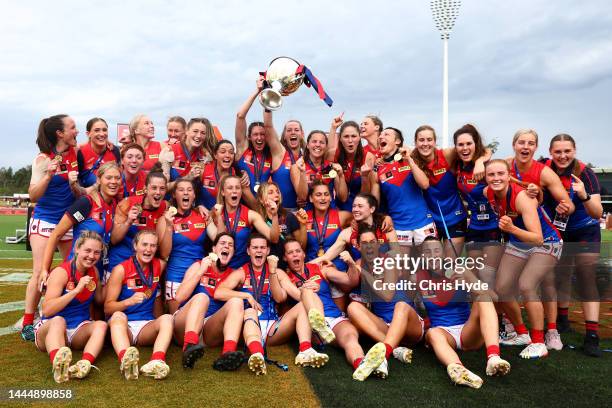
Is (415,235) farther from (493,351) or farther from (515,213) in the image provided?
(493,351)

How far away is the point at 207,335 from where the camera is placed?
422 centimetres

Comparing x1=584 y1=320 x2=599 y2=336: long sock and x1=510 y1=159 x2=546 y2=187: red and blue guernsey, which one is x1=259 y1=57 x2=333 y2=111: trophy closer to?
x1=510 y1=159 x2=546 y2=187: red and blue guernsey

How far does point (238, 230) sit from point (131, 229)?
3.23 feet

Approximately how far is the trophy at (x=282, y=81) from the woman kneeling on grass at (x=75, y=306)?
216cm

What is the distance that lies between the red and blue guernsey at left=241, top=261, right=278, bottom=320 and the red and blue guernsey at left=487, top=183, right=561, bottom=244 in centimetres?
210

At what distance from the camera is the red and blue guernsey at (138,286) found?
4.07m

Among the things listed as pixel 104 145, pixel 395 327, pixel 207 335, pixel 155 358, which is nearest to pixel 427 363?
pixel 395 327

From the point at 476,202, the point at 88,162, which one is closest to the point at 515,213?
the point at 476,202

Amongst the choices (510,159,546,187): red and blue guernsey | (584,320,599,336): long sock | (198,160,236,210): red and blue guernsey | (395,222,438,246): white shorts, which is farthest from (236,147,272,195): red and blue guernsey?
(584,320,599,336): long sock

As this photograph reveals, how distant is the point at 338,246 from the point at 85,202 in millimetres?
2299

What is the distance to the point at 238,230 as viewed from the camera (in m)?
4.64

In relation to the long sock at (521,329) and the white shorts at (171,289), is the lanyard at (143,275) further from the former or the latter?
the long sock at (521,329)

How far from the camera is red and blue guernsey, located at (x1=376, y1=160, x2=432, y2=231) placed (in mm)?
4852

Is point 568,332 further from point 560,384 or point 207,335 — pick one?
point 207,335
